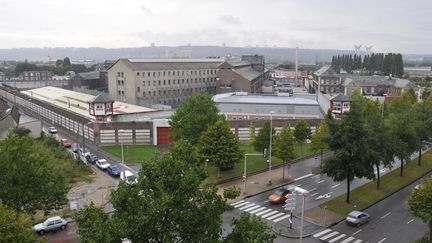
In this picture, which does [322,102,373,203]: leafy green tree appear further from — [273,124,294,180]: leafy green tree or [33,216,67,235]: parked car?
[33,216,67,235]: parked car

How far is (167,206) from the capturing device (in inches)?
591

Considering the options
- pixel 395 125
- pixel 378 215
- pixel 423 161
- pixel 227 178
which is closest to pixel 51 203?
pixel 227 178

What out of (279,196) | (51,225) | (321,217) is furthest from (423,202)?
(51,225)

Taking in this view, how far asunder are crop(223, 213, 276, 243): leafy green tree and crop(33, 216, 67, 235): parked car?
18.3m

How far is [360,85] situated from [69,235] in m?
105

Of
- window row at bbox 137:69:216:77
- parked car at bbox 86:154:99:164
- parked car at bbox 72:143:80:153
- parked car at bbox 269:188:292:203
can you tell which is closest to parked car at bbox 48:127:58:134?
parked car at bbox 72:143:80:153

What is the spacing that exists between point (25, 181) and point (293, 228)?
64.2ft

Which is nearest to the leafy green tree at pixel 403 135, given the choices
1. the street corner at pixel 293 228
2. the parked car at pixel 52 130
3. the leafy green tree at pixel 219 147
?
the street corner at pixel 293 228

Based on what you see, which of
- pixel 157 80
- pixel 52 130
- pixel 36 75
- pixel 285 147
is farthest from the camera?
pixel 36 75

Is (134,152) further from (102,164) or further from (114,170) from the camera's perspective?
(114,170)

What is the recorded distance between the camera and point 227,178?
139 feet

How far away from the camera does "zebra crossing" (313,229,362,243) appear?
28.9 meters

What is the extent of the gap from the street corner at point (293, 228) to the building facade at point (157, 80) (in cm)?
6771

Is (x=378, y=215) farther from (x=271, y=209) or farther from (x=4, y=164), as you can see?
(x=4, y=164)
